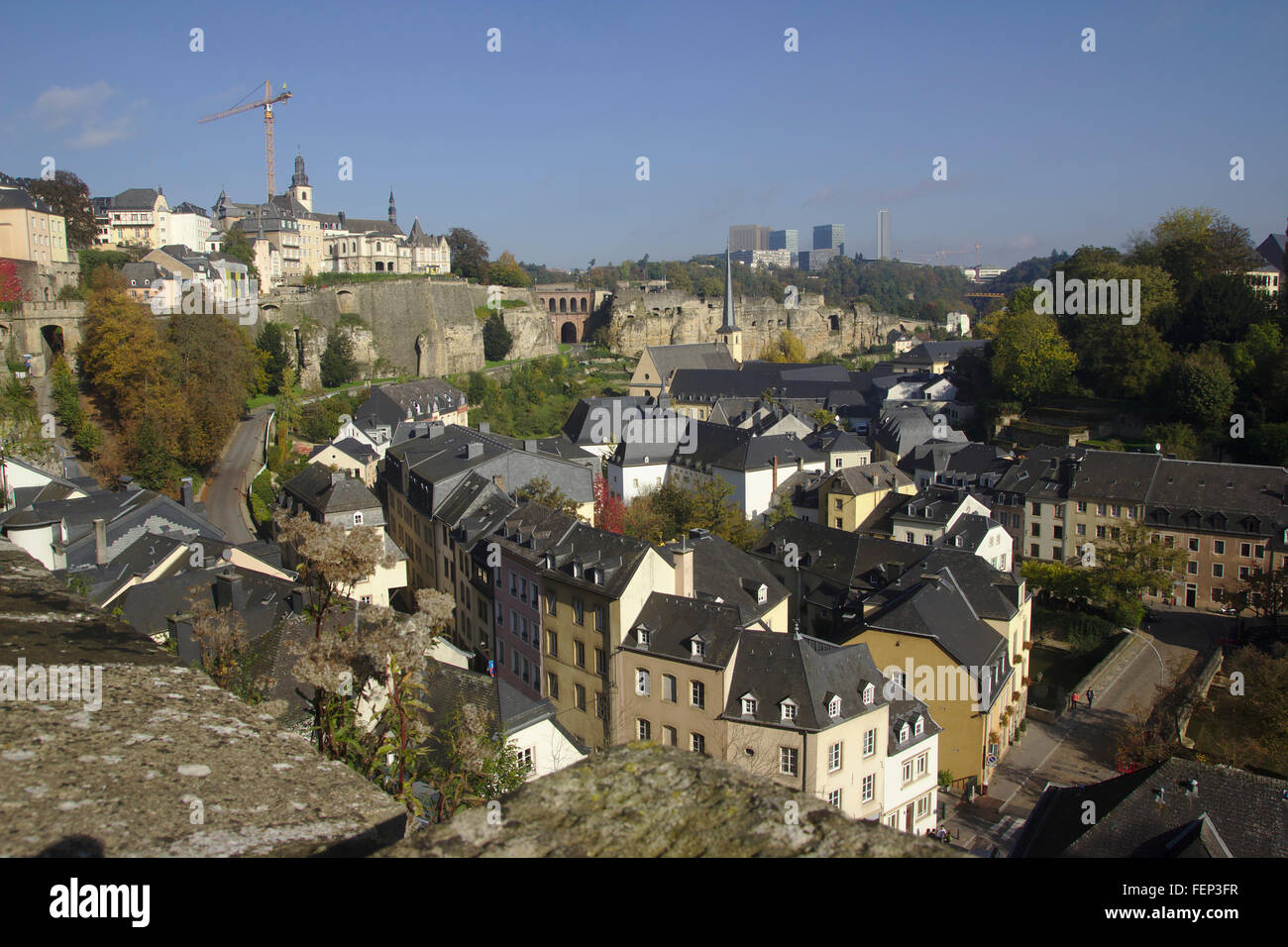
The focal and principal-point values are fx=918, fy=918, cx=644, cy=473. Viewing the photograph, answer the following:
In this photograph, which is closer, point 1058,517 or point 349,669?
point 349,669

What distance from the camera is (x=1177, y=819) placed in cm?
1545

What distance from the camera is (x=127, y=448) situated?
125ft

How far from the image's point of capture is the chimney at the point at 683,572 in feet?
81.4

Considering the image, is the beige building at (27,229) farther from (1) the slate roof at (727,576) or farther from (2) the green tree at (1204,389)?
(2) the green tree at (1204,389)

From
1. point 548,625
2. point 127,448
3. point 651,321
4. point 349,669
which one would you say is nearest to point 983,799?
point 548,625

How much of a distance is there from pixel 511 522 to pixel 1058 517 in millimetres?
27871

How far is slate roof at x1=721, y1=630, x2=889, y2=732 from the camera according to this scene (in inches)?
785

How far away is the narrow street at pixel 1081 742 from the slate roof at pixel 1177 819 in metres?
2.84
